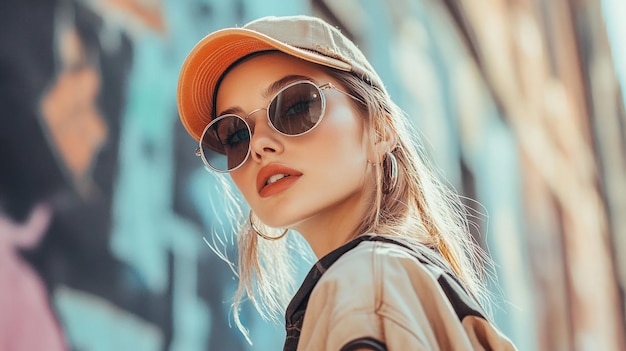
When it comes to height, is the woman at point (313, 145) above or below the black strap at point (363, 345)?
above

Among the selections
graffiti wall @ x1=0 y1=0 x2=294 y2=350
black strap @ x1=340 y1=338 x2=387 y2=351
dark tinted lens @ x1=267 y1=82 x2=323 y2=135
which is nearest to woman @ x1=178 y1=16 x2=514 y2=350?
dark tinted lens @ x1=267 y1=82 x2=323 y2=135

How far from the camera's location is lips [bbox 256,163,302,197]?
1.23 metres

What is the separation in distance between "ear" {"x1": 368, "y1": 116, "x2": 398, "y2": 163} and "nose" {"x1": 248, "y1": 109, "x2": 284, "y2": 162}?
173mm

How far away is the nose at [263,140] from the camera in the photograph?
123 centimetres

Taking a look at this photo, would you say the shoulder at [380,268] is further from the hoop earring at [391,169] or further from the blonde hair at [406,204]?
the hoop earring at [391,169]

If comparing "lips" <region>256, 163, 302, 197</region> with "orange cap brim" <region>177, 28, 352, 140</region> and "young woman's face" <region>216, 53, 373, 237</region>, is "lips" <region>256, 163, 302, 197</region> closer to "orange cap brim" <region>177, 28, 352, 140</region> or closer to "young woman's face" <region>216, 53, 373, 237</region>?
"young woman's face" <region>216, 53, 373, 237</region>

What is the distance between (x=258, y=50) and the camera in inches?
53.1

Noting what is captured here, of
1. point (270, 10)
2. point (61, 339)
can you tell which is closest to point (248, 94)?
point (61, 339)

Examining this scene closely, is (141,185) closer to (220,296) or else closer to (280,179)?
(220,296)

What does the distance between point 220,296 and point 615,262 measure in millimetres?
4016

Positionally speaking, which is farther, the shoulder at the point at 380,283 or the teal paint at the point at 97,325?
the teal paint at the point at 97,325

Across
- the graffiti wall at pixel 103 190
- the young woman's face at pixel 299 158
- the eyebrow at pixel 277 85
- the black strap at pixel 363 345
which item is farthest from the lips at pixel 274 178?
the graffiti wall at pixel 103 190

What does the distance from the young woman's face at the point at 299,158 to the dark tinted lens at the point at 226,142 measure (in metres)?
0.02

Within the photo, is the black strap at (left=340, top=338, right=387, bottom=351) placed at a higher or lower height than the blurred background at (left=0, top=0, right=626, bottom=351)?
lower
